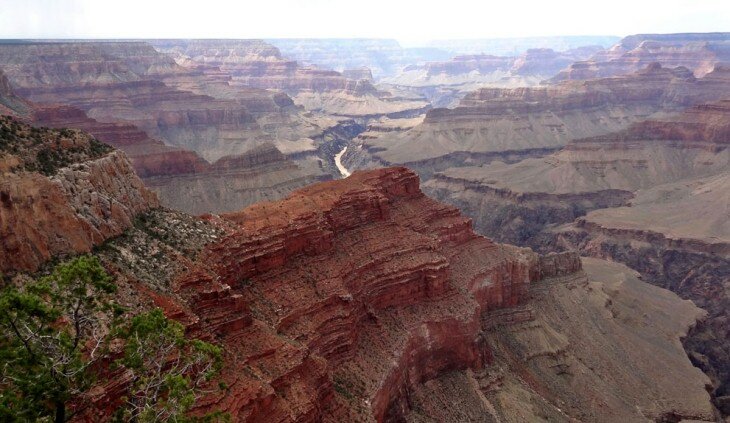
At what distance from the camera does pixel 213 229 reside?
40656 millimetres

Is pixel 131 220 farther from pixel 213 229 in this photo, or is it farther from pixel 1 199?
pixel 1 199

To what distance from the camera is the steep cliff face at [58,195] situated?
2788 centimetres

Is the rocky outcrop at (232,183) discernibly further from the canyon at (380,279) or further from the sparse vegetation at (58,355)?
the sparse vegetation at (58,355)

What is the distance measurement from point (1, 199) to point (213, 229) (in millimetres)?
14651

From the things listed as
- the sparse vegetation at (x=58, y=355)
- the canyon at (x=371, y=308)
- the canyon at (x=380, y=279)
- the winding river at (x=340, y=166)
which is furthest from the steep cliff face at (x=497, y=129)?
the sparse vegetation at (x=58, y=355)

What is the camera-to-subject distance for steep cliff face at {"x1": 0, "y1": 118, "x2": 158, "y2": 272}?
1097 inches

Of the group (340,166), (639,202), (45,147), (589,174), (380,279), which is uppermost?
(45,147)

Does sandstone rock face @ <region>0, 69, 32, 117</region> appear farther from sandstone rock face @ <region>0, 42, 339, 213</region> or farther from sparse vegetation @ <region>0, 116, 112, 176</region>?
sparse vegetation @ <region>0, 116, 112, 176</region>

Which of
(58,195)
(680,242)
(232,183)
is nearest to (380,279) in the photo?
(58,195)

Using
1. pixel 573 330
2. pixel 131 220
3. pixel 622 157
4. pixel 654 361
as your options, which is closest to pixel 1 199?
pixel 131 220

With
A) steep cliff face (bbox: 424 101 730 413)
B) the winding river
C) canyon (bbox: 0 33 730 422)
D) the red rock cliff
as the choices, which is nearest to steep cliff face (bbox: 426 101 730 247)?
steep cliff face (bbox: 424 101 730 413)

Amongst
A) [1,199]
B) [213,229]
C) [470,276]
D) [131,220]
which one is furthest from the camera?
[470,276]

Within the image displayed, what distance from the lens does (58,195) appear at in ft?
101

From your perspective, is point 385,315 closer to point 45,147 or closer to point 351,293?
point 351,293
